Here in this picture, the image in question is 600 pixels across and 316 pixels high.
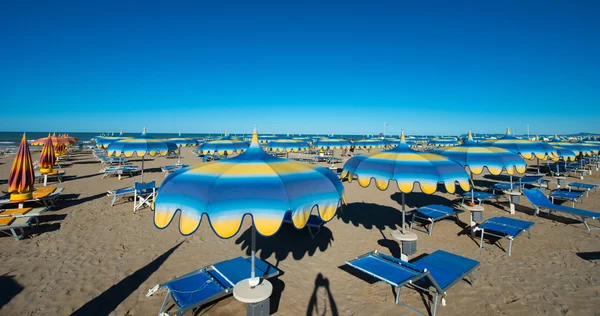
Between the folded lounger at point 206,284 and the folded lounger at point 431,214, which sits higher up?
the folded lounger at point 206,284

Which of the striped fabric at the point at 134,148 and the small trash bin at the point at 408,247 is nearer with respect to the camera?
the small trash bin at the point at 408,247

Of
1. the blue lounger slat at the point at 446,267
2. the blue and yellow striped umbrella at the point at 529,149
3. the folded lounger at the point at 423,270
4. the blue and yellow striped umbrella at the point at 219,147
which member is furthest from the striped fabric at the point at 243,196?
the blue and yellow striped umbrella at the point at 529,149

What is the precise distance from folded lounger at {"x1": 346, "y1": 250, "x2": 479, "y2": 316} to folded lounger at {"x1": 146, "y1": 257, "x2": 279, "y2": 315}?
1.55 meters

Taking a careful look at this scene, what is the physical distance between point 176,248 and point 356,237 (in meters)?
4.31

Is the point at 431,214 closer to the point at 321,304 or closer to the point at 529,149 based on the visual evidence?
the point at 321,304

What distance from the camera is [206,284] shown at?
382cm

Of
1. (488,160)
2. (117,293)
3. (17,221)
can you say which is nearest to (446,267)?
(488,160)

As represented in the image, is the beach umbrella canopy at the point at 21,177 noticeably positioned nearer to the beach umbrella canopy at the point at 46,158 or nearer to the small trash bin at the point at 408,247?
the beach umbrella canopy at the point at 46,158

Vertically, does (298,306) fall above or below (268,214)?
below

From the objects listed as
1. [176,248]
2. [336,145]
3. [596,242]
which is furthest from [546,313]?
[336,145]

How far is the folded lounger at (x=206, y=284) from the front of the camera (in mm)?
3441

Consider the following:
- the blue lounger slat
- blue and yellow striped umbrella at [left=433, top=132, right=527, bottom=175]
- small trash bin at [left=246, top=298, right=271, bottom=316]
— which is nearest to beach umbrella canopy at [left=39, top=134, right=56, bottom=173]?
small trash bin at [left=246, top=298, right=271, bottom=316]

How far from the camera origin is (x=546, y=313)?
393 cm

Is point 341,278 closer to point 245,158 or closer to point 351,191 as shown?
point 245,158
